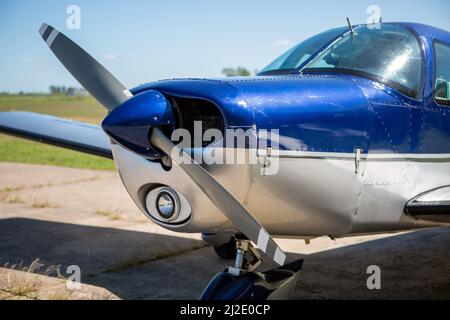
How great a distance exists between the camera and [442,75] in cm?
441

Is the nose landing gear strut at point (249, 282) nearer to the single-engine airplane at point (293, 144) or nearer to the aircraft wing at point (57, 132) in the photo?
the single-engine airplane at point (293, 144)

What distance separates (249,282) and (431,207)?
4.71 feet

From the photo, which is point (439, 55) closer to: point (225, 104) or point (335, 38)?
point (335, 38)

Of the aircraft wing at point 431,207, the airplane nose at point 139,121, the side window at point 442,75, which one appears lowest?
the aircraft wing at point 431,207

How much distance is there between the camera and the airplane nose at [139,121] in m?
3.07

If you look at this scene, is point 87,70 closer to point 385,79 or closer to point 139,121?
point 139,121

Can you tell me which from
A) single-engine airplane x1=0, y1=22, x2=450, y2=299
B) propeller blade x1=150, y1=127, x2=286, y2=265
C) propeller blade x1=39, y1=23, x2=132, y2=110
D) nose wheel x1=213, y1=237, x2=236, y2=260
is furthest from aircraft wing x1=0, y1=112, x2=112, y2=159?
propeller blade x1=150, y1=127, x2=286, y2=265

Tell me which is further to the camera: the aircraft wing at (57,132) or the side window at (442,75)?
the aircraft wing at (57,132)

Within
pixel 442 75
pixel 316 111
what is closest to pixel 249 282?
pixel 316 111

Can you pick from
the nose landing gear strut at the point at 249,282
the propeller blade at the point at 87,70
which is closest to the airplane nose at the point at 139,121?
the propeller blade at the point at 87,70

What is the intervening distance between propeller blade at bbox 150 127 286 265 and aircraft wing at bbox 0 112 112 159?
9.87 feet

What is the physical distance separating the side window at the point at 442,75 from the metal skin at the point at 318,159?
131 millimetres

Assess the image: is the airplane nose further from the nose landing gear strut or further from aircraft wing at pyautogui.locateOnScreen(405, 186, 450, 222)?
aircraft wing at pyautogui.locateOnScreen(405, 186, 450, 222)

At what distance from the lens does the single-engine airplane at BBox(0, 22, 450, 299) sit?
313cm
